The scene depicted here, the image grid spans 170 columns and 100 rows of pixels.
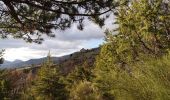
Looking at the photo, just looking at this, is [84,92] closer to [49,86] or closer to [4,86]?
[49,86]

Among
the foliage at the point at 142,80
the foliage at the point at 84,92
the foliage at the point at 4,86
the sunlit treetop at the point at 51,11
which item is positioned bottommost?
the foliage at the point at 84,92

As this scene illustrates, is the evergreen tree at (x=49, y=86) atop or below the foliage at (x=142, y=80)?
below

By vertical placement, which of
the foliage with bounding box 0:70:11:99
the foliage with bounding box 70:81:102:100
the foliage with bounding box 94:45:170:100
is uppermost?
the foliage with bounding box 94:45:170:100

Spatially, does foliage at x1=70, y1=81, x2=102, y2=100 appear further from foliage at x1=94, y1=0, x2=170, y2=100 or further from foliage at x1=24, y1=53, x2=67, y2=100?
foliage at x1=94, y1=0, x2=170, y2=100

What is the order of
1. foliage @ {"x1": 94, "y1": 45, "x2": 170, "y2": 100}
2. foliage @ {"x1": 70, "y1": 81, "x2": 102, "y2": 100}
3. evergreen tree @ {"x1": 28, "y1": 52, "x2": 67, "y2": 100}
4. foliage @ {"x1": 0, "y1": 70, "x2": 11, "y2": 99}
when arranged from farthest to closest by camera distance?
foliage @ {"x1": 70, "y1": 81, "x2": 102, "y2": 100}
evergreen tree @ {"x1": 28, "y1": 52, "x2": 67, "y2": 100}
foliage @ {"x1": 0, "y1": 70, "x2": 11, "y2": 99}
foliage @ {"x1": 94, "y1": 45, "x2": 170, "y2": 100}

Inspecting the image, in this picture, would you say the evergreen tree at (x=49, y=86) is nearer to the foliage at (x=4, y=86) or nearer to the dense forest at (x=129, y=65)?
the dense forest at (x=129, y=65)

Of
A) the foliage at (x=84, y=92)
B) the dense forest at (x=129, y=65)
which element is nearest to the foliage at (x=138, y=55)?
the dense forest at (x=129, y=65)

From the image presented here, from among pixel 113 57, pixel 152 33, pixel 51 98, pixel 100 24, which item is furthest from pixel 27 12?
pixel 51 98

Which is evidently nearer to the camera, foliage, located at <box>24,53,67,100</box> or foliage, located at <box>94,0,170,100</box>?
foliage, located at <box>94,0,170,100</box>

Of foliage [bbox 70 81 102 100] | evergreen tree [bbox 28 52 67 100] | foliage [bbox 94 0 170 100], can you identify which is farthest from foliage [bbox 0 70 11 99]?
foliage [bbox 94 0 170 100]

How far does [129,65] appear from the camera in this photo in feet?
38.5

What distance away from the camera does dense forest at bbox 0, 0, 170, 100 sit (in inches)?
426

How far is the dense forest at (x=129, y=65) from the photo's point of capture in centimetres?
1081

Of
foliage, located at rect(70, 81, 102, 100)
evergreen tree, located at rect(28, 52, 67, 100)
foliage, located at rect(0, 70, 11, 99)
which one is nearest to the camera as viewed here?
foliage, located at rect(0, 70, 11, 99)
